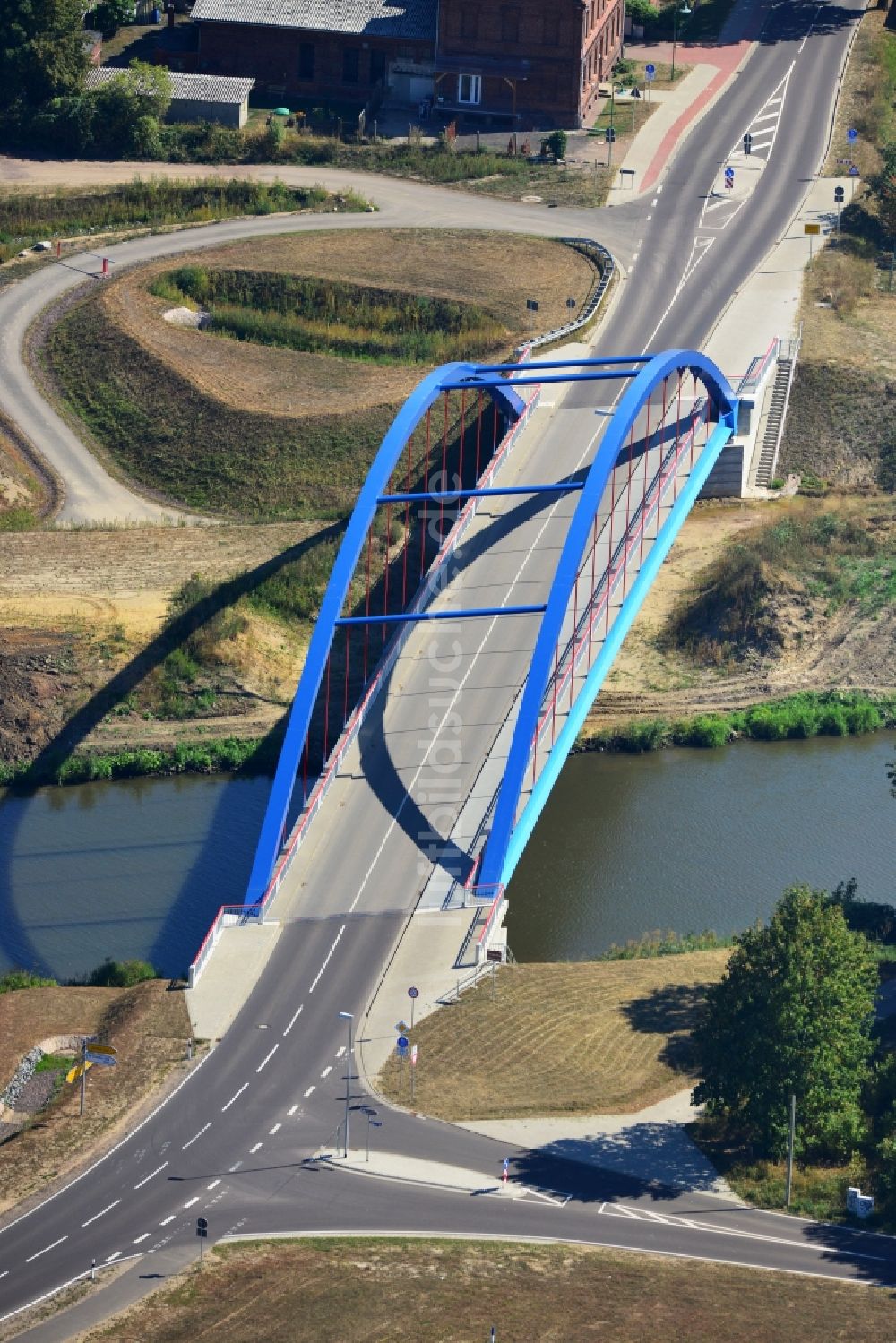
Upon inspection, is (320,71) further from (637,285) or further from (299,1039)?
(299,1039)

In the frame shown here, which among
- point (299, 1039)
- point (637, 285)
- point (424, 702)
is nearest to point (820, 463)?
point (637, 285)

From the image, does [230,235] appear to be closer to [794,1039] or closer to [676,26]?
[676,26]

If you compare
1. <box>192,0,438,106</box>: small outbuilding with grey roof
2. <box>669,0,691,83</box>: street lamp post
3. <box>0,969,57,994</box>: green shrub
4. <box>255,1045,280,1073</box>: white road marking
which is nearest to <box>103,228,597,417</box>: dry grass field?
<box>192,0,438,106</box>: small outbuilding with grey roof

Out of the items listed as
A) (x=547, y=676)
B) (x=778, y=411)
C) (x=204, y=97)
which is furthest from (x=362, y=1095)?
(x=204, y=97)

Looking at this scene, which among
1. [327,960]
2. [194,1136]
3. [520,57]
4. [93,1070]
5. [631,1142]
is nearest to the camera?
[194,1136]

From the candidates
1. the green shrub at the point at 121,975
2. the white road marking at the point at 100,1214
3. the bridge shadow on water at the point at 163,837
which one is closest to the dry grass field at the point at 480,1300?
the white road marking at the point at 100,1214
